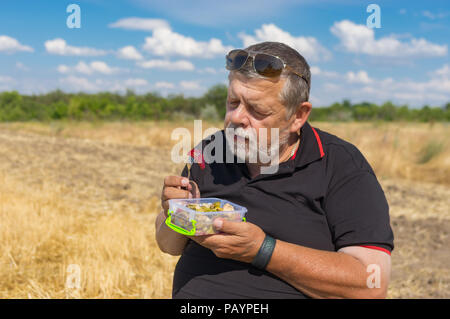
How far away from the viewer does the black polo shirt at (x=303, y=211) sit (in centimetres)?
159

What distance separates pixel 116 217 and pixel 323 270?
11.4ft

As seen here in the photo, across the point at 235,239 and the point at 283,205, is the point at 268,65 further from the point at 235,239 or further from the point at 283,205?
the point at 235,239

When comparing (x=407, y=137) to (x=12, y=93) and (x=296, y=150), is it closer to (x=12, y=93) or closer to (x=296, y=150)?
(x=296, y=150)

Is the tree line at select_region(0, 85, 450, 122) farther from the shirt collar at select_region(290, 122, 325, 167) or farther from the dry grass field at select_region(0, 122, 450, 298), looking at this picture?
the shirt collar at select_region(290, 122, 325, 167)

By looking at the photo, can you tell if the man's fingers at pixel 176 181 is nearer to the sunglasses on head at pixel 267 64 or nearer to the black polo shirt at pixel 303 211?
the black polo shirt at pixel 303 211

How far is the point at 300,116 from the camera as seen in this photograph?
1846mm

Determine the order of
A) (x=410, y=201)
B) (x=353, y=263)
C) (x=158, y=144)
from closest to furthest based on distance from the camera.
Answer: (x=353, y=263), (x=410, y=201), (x=158, y=144)

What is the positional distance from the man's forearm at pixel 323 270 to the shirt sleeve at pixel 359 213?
9 centimetres

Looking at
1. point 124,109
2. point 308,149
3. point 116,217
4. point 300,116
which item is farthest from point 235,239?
point 124,109

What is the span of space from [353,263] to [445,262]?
3419 millimetres
